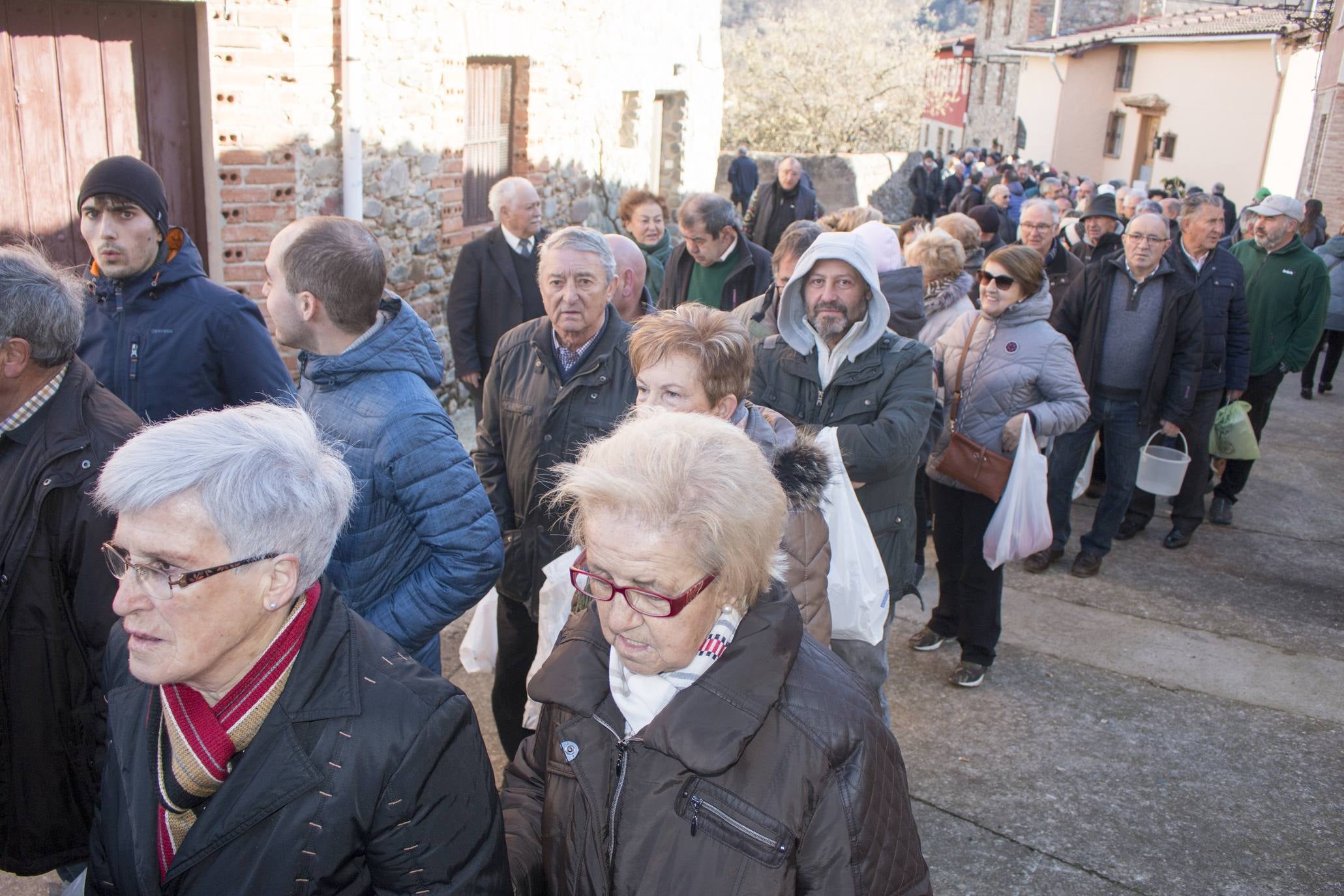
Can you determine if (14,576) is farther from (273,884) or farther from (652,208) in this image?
(652,208)

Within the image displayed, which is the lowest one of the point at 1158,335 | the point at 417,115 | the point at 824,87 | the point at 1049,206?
the point at 1158,335

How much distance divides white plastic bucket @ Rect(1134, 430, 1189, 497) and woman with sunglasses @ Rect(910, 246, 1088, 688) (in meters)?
1.84

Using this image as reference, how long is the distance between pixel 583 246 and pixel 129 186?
56.5 inches

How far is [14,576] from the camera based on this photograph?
241cm

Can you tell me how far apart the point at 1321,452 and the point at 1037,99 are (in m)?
29.0

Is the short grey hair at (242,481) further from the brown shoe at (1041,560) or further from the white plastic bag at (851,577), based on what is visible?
the brown shoe at (1041,560)

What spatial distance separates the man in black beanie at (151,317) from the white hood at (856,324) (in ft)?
5.45

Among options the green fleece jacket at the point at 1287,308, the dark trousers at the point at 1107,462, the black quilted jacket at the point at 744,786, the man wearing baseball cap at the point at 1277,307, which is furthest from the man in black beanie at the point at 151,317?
the green fleece jacket at the point at 1287,308

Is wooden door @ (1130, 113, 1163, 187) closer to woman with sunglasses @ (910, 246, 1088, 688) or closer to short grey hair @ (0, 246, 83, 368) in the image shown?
woman with sunglasses @ (910, 246, 1088, 688)

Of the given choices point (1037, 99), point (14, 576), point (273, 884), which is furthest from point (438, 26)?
point (1037, 99)

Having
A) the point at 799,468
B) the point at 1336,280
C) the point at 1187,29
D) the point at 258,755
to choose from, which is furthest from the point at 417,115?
the point at 1187,29

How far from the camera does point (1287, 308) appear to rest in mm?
7082

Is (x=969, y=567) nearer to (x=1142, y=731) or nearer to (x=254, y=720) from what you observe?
(x=1142, y=731)

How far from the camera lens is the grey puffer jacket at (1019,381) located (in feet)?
14.7
